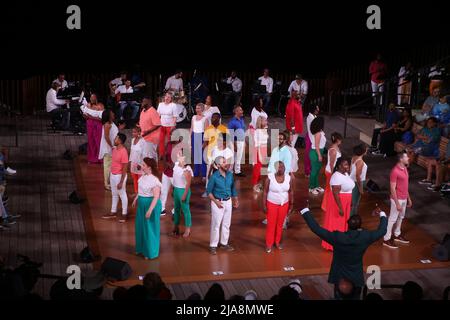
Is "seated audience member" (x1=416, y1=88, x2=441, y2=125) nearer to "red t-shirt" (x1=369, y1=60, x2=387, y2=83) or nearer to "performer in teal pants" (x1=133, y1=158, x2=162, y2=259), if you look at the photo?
"red t-shirt" (x1=369, y1=60, x2=387, y2=83)

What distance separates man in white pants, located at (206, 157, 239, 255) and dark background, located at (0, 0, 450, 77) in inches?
498

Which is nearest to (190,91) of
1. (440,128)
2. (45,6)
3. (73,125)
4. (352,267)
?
(73,125)

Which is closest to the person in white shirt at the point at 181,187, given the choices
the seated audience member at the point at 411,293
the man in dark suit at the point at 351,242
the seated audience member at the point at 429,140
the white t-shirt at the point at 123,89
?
the man in dark suit at the point at 351,242

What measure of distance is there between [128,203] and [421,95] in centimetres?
923

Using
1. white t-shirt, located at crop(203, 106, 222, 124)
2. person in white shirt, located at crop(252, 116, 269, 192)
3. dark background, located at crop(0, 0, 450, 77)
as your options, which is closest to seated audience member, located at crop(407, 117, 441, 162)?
person in white shirt, located at crop(252, 116, 269, 192)

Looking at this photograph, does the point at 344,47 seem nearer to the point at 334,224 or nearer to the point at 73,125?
the point at 73,125

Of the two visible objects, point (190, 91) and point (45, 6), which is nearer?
point (190, 91)

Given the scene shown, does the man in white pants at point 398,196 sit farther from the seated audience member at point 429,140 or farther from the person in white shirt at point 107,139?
the person in white shirt at point 107,139

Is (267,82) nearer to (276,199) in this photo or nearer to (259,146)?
(259,146)

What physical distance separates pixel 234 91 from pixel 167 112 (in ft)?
19.6

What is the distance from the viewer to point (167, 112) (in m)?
15.1

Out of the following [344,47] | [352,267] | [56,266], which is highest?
[344,47]

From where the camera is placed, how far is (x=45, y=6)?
864 inches
